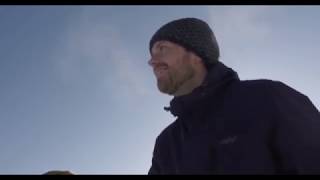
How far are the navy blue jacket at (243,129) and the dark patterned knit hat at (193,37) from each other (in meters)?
0.92

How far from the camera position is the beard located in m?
5.29

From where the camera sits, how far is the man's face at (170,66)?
17.4 ft

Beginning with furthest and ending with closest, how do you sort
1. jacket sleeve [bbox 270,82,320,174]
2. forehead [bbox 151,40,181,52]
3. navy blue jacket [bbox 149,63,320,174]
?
forehead [bbox 151,40,181,52]
navy blue jacket [bbox 149,63,320,174]
jacket sleeve [bbox 270,82,320,174]

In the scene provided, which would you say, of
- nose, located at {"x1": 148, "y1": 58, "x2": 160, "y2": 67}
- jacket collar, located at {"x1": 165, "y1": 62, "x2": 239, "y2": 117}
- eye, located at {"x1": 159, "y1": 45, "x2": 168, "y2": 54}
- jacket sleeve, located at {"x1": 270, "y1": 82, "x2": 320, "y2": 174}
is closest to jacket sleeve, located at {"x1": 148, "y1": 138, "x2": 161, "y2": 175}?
jacket collar, located at {"x1": 165, "y1": 62, "x2": 239, "y2": 117}

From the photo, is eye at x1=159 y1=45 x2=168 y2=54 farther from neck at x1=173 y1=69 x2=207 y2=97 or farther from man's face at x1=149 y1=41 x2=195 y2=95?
neck at x1=173 y1=69 x2=207 y2=97

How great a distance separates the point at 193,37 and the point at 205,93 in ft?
4.69

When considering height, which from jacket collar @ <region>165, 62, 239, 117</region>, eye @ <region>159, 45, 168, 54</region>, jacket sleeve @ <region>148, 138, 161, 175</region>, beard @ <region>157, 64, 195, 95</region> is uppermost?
eye @ <region>159, 45, 168, 54</region>

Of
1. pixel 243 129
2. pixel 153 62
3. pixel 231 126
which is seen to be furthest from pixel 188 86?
pixel 243 129

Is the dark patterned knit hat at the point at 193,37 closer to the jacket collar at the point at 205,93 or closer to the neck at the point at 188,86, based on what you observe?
the neck at the point at 188,86

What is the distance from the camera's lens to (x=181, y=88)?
5.28m

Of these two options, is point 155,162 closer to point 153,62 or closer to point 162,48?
point 153,62

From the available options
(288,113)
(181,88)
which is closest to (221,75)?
(181,88)

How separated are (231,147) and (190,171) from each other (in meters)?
0.44

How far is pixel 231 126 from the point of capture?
13.6 ft
